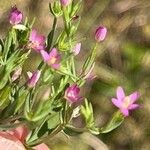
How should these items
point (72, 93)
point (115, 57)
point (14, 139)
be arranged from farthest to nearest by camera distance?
point (115, 57) → point (14, 139) → point (72, 93)

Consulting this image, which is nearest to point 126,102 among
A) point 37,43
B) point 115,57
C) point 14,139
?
point 37,43

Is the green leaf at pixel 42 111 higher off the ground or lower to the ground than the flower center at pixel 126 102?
higher

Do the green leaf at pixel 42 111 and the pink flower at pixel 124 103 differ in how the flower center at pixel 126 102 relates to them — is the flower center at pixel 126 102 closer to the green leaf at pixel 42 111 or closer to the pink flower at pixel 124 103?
the pink flower at pixel 124 103

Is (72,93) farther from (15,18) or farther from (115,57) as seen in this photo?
(115,57)

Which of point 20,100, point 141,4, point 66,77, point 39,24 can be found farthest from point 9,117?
point 141,4

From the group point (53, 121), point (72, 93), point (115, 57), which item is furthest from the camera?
point (115, 57)

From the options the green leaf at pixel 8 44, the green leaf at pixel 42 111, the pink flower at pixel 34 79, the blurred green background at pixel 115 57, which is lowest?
the blurred green background at pixel 115 57

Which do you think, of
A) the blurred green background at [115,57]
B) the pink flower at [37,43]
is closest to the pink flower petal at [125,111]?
the pink flower at [37,43]

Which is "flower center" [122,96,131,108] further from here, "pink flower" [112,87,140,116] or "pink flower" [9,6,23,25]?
"pink flower" [9,6,23,25]
